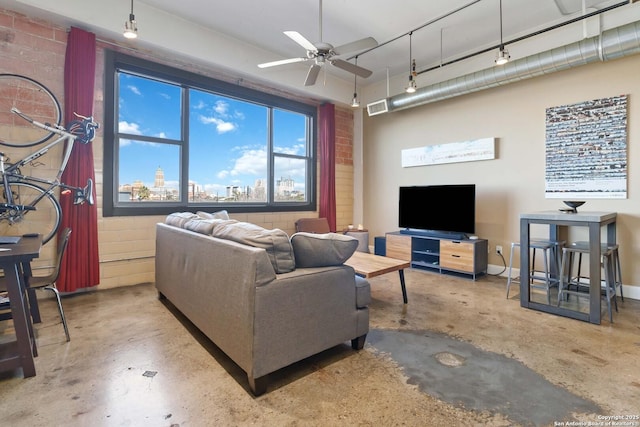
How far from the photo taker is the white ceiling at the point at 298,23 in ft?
11.3

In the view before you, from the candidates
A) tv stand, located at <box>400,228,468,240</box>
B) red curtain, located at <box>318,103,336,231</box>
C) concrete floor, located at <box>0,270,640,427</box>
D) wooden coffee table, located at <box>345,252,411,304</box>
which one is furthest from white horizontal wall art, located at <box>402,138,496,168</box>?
concrete floor, located at <box>0,270,640,427</box>

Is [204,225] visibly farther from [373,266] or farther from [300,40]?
[300,40]

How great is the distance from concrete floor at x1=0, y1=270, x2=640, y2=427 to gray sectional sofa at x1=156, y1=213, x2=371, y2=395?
7.6 inches

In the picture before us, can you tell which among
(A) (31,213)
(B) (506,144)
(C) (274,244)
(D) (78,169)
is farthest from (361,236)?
(A) (31,213)

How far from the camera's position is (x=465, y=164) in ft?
15.8

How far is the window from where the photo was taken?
153 inches

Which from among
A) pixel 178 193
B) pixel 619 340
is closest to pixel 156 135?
pixel 178 193

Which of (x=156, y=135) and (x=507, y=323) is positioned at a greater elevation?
(x=156, y=135)

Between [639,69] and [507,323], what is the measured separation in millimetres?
3195

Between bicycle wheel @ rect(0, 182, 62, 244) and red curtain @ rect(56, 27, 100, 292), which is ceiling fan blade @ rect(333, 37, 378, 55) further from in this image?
bicycle wheel @ rect(0, 182, 62, 244)

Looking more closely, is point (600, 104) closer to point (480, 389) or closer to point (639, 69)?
point (639, 69)

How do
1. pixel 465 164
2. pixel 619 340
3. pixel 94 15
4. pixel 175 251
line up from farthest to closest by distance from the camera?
1. pixel 465 164
2. pixel 94 15
3. pixel 175 251
4. pixel 619 340

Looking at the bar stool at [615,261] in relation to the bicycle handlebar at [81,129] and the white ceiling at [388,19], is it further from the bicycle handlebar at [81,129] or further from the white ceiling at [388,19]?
the bicycle handlebar at [81,129]

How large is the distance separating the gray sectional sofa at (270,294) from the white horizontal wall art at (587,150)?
330 cm
